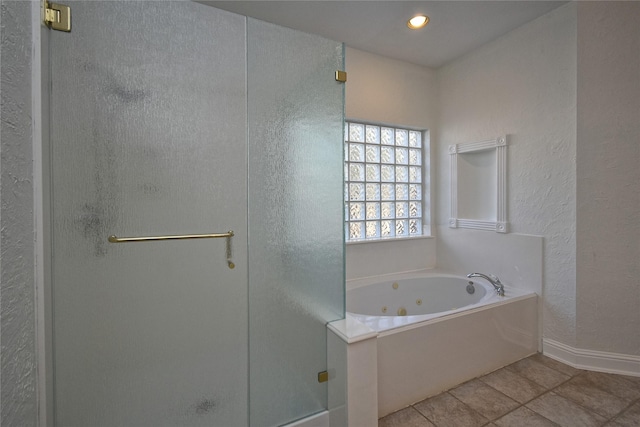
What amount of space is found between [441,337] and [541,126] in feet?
5.82

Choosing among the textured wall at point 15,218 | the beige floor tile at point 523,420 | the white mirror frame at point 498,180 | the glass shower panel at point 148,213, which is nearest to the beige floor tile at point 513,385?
the beige floor tile at point 523,420

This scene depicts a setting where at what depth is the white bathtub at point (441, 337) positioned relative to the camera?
1677 mm

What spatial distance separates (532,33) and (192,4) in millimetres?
2505

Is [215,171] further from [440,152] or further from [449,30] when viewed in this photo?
[440,152]

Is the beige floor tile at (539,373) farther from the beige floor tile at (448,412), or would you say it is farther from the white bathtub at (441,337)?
A: the beige floor tile at (448,412)

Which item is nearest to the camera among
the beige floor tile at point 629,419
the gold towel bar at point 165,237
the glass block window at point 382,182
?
the gold towel bar at point 165,237

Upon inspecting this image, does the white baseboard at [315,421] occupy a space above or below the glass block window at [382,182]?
below

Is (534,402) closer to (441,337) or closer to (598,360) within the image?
(441,337)

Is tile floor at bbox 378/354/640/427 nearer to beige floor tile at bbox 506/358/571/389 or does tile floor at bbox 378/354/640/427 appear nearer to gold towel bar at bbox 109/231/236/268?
beige floor tile at bbox 506/358/571/389

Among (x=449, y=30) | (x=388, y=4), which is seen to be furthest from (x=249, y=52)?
(x=449, y=30)

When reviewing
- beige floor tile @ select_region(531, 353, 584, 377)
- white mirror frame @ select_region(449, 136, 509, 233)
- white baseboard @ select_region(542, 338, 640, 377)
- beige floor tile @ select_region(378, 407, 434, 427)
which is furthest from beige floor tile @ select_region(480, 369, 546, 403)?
white mirror frame @ select_region(449, 136, 509, 233)

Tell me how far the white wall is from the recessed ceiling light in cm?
50

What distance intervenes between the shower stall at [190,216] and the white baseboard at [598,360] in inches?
72.2

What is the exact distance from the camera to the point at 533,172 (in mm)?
2307
